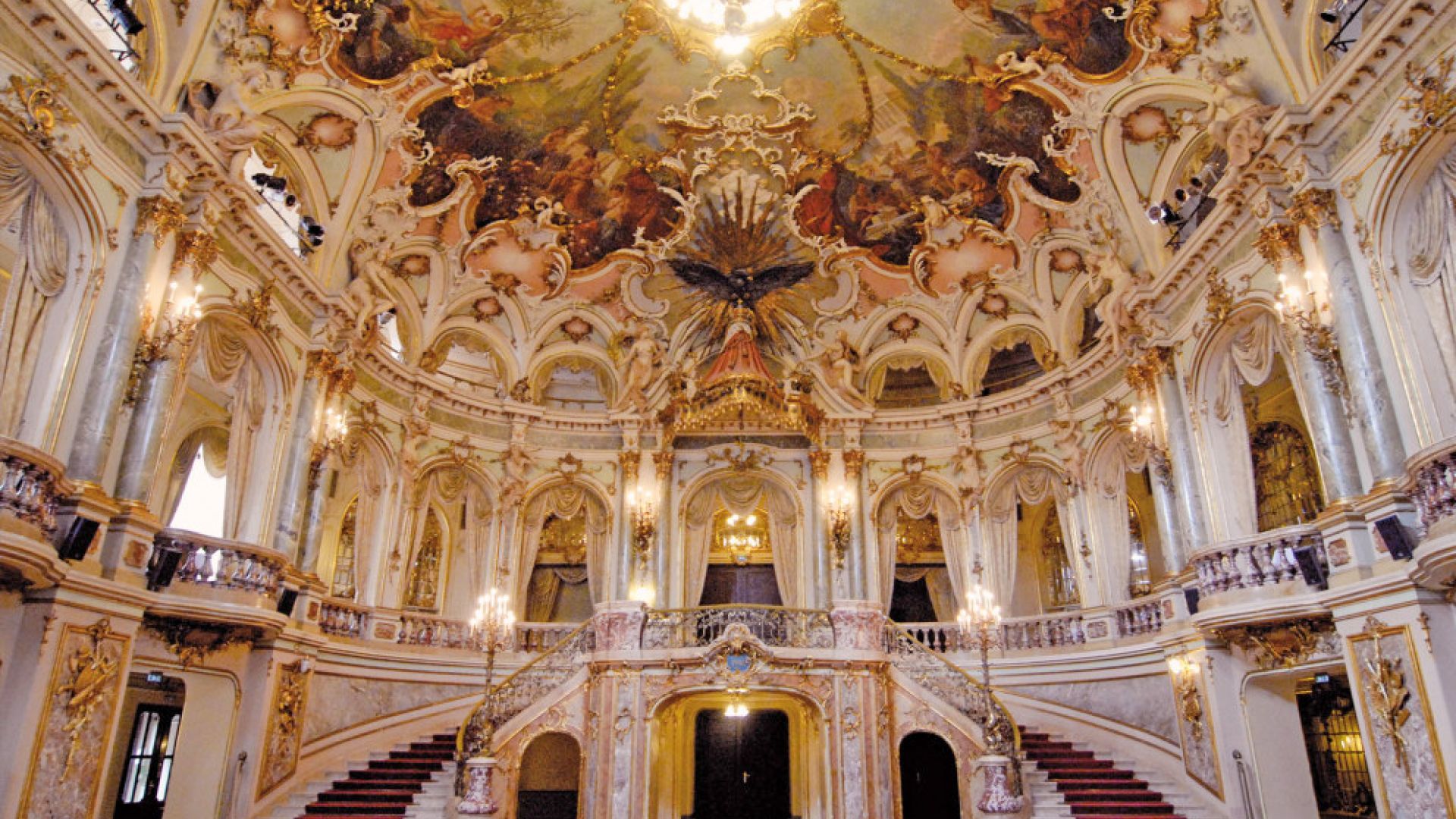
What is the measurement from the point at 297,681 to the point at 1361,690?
1383 cm

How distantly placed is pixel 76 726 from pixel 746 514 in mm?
13254

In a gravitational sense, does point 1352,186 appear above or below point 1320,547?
above

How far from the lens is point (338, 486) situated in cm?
1762

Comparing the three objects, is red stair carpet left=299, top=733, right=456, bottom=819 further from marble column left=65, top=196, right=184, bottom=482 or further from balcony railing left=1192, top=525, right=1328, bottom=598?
balcony railing left=1192, top=525, right=1328, bottom=598

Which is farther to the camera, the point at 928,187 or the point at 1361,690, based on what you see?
the point at 928,187

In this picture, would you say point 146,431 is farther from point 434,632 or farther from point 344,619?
point 434,632

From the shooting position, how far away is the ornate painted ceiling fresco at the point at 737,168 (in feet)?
48.9

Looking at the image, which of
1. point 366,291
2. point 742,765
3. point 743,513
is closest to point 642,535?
point 743,513

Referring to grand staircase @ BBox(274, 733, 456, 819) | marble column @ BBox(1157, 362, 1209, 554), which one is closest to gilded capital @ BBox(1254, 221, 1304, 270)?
marble column @ BBox(1157, 362, 1209, 554)

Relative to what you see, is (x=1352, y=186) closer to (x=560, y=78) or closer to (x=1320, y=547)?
(x=1320, y=547)

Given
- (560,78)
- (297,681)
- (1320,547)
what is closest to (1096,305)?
(1320,547)

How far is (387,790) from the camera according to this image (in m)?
13.1

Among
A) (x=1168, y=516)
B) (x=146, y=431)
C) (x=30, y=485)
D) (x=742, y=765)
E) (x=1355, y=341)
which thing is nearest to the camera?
(x=30, y=485)

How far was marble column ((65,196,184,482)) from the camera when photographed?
983 cm
